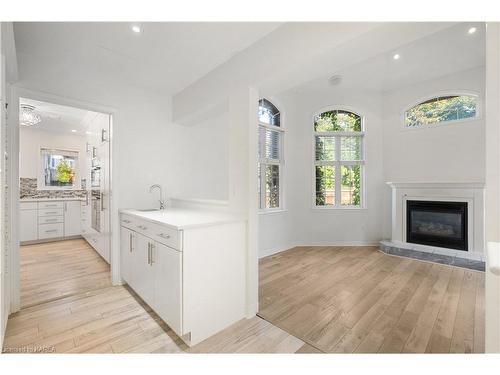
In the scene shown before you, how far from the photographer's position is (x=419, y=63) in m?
3.55

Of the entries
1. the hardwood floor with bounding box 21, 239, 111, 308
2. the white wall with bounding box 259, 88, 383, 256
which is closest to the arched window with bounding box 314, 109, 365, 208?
the white wall with bounding box 259, 88, 383, 256

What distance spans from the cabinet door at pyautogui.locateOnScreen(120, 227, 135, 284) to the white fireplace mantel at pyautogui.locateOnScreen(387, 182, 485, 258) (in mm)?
4473

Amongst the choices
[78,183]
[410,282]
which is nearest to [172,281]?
[410,282]

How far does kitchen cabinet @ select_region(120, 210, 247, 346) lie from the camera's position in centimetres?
162

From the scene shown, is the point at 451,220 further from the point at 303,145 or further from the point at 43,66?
the point at 43,66

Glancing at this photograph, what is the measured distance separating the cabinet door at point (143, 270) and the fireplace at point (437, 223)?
14.7ft

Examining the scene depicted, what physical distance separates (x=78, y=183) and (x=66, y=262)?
9.06 feet

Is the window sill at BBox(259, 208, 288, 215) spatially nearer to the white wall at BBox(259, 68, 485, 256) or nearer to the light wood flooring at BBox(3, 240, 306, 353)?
the white wall at BBox(259, 68, 485, 256)

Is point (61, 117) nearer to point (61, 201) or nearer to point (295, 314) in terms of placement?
point (61, 201)

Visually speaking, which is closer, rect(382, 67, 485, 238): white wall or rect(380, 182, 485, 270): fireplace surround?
rect(380, 182, 485, 270): fireplace surround

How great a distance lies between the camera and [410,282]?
9.31 ft

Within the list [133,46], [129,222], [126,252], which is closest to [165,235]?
[129,222]

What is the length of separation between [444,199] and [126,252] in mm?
5013
